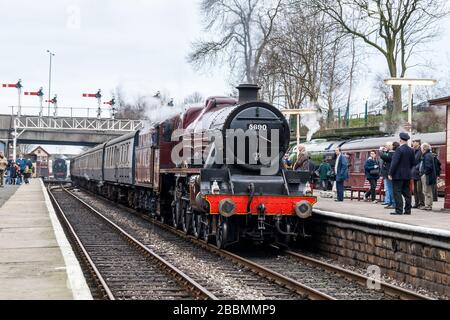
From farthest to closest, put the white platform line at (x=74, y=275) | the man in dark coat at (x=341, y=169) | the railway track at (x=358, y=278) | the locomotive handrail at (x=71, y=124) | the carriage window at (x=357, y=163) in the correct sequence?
the locomotive handrail at (x=71, y=124) < the carriage window at (x=357, y=163) < the man in dark coat at (x=341, y=169) < the railway track at (x=358, y=278) < the white platform line at (x=74, y=275)

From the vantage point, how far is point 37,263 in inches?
450

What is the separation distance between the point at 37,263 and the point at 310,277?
4.19m

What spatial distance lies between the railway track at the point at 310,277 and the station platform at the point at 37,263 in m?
2.89

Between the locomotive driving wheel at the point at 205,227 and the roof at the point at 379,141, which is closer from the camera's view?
the locomotive driving wheel at the point at 205,227

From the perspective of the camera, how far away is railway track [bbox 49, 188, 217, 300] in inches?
397

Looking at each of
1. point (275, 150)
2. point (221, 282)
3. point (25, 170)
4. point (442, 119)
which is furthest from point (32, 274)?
point (25, 170)

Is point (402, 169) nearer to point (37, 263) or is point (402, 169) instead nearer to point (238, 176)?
point (238, 176)

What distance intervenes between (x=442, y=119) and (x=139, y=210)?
18542mm

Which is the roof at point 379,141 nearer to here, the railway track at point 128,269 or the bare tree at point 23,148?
the railway track at point 128,269

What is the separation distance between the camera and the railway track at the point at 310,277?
10.0 m

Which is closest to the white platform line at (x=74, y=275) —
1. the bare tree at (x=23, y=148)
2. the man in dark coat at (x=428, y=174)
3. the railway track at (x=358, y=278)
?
the railway track at (x=358, y=278)

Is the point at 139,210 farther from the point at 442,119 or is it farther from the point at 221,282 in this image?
the point at 442,119

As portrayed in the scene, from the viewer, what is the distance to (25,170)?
5059 cm

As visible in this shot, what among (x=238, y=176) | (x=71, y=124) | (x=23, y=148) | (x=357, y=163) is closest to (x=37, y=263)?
(x=238, y=176)
